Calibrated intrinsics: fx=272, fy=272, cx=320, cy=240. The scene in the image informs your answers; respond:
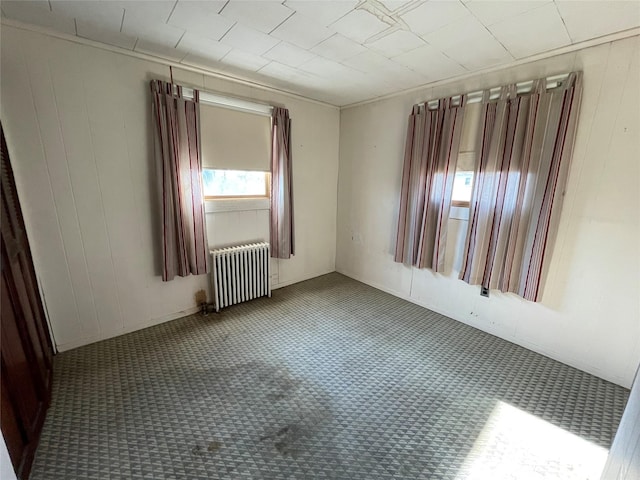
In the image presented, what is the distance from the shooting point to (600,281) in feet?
6.53

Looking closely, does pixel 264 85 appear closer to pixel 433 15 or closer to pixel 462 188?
pixel 433 15

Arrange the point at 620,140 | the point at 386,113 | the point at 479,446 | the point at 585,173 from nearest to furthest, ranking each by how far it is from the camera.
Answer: the point at 479,446 < the point at 620,140 < the point at 585,173 < the point at 386,113

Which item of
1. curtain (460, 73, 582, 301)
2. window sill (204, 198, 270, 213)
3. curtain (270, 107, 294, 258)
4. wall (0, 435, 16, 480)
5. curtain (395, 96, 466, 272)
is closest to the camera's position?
wall (0, 435, 16, 480)

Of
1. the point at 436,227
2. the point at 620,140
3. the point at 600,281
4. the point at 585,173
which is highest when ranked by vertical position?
the point at 620,140

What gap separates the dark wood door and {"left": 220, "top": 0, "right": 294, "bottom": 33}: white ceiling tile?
1.60 m

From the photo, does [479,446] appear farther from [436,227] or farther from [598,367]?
[436,227]

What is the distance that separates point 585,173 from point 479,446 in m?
1.99

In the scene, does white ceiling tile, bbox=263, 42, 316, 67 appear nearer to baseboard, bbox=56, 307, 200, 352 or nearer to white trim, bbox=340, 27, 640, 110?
white trim, bbox=340, 27, 640, 110

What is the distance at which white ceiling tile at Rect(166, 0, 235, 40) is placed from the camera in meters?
1.55

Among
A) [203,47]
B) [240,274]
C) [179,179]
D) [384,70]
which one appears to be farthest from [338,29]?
[240,274]

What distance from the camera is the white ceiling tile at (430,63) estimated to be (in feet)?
6.81

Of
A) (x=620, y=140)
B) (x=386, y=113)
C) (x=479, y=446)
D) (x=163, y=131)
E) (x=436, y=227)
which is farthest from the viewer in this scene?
(x=386, y=113)

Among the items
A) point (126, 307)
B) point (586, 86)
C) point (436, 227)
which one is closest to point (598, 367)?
point (436, 227)

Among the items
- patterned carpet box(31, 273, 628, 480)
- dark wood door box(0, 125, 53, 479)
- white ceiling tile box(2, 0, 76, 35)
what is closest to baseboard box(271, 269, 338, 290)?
patterned carpet box(31, 273, 628, 480)
